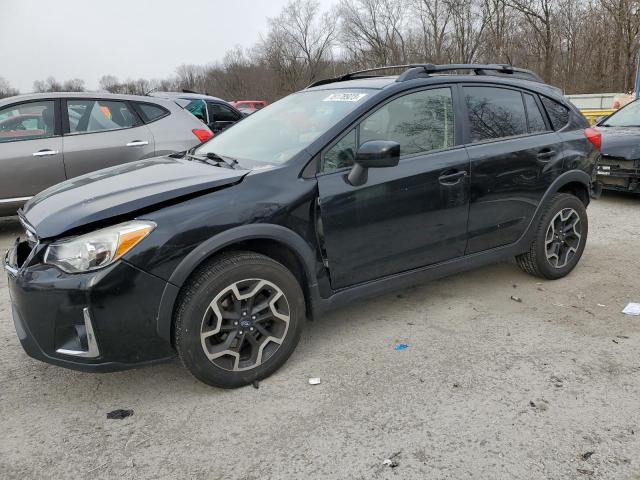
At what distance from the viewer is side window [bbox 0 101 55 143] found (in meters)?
5.91

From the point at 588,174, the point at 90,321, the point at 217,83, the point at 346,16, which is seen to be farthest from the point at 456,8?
the point at 90,321

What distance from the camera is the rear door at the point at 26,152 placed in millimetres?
5863

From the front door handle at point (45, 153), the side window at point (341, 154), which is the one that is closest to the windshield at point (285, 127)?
the side window at point (341, 154)

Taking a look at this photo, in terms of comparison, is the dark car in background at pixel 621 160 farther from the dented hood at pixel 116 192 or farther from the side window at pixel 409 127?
the dented hood at pixel 116 192

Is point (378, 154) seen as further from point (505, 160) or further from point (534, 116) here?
point (534, 116)

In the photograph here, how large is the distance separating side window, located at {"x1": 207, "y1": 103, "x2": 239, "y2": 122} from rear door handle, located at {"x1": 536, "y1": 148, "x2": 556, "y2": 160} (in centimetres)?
825

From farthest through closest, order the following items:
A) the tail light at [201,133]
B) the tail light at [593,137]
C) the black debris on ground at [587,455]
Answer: the tail light at [201,133] → the tail light at [593,137] → the black debris on ground at [587,455]

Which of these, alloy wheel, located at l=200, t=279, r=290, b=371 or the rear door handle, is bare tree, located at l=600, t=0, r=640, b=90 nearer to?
the rear door handle

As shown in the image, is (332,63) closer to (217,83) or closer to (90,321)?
(217,83)

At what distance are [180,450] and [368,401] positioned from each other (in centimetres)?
99

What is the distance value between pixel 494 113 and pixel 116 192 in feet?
9.13

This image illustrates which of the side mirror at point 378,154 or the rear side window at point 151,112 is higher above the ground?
the rear side window at point 151,112

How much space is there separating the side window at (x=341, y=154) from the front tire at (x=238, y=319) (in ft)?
2.29

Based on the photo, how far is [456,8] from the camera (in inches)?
1746
